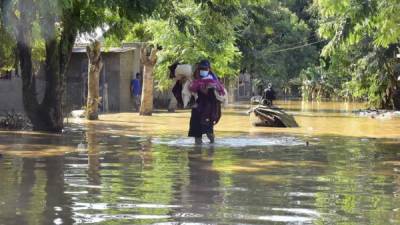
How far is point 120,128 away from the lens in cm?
1980

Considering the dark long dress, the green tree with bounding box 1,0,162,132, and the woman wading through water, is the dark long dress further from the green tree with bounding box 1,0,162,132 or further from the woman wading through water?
the green tree with bounding box 1,0,162,132

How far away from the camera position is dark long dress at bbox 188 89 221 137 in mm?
14273

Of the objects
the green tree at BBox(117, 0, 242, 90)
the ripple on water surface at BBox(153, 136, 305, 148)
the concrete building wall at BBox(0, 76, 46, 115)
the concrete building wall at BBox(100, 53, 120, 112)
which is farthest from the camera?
the concrete building wall at BBox(100, 53, 120, 112)

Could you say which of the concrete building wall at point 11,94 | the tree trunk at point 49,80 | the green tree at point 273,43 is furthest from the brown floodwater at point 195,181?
the green tree at point 273,43

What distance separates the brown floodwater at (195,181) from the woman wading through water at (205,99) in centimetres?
50

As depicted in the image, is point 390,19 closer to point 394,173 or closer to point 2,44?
point 394,173

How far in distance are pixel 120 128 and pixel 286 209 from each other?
511 inches

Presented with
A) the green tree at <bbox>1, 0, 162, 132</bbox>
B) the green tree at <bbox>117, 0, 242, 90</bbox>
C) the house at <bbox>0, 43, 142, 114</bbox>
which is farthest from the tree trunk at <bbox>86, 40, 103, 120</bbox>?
the house at <bbox>0, 43, 142, 114</bbox>

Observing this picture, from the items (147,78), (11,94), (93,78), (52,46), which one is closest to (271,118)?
(93,78)

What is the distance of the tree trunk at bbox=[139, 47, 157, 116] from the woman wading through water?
1237 cm

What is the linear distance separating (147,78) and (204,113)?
12887 millimetres

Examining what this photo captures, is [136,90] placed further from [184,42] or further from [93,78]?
[93,78]

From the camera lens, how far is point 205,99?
14289 millimetres

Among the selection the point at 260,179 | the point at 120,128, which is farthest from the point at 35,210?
the point at 120,128
